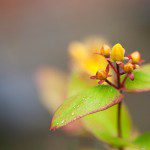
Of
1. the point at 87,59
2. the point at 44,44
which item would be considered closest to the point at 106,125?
the point at 87,59

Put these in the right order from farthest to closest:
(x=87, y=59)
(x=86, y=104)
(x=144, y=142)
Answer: (x=87, y=59) → (x=144, y=142) → (x=86, y=104)

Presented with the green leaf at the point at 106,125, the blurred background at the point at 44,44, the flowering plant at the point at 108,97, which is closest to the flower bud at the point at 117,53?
the flowering plant at the point at 108,97

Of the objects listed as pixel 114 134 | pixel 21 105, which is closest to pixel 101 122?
pixel 114 134

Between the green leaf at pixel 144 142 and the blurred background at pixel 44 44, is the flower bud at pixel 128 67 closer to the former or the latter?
the green leaf at pixel 144 142

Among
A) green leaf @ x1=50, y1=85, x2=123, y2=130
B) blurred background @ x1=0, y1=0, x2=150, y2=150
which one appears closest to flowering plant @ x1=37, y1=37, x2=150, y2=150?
green leaf @ x1=50, y1=85, x2=123, y2=130

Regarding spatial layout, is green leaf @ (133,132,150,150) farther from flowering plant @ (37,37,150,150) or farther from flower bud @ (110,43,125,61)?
flower bud @ (110,43,125,61)

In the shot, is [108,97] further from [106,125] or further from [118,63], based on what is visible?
[106,125]
